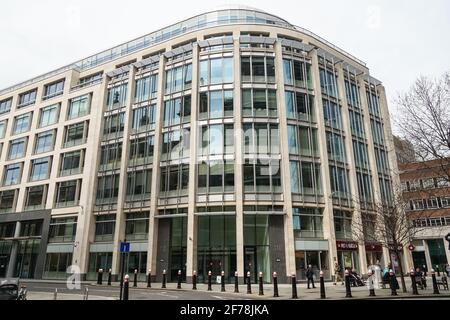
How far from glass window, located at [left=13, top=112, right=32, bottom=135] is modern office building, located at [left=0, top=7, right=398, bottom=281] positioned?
3.41 metres

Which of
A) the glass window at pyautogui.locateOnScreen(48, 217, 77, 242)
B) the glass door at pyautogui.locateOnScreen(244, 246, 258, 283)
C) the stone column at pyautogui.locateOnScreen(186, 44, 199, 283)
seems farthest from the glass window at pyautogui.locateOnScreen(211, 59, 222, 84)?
the glass window at pyautogui.locateOnScreen(48, 217, 77, 242)

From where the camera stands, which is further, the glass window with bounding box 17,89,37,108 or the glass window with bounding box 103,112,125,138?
the glass window with bounding box 17,89,37,108

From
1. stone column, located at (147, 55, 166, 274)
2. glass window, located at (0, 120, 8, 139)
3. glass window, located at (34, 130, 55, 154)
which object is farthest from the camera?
glass window, located at (0, 120, 8, 139)

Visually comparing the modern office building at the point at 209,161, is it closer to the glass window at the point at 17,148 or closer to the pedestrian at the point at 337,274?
the pedestrian at the point at 337,274

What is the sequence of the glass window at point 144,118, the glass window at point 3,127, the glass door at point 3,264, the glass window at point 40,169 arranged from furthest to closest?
the glass window at point 3,127, the glass window at point 40,169, the glass door at point 3,264, the glass window at point 144,118

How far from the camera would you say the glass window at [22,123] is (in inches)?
1794

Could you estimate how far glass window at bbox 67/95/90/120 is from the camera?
4037 cm

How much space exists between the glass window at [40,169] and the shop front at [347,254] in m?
34.7

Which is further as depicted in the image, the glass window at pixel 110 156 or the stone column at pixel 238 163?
the glass window at pixel 110 156

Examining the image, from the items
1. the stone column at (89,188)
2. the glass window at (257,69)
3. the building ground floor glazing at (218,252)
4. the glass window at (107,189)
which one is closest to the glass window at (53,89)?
the stone column at (89,188)

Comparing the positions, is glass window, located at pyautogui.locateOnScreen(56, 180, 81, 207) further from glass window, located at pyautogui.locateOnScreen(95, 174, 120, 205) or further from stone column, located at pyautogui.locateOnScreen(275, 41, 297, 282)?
stone column, located at pyautogui.locateOnScreen(275, 41, 297, 282)
